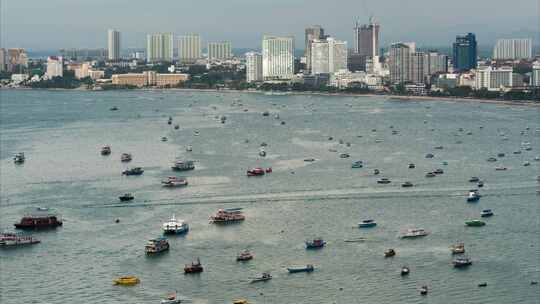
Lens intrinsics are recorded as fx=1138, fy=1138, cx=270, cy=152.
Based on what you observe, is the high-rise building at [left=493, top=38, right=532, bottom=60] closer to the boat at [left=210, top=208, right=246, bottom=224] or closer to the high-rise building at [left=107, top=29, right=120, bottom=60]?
the high-rise building at [left=107, top=29, right=120, bottom=60]

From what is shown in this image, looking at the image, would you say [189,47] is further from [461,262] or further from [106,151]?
Answer: [461,262]

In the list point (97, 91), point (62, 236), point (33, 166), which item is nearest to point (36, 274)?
point (62, 236)

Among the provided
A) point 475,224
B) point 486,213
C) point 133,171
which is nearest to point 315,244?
point 475,224

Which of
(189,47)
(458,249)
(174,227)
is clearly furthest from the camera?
(189,47)

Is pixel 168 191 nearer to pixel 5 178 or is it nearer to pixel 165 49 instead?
pixel 5 178

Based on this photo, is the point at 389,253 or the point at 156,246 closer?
the point at 389,253

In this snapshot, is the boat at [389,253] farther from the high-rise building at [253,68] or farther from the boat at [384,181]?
the high-rise building at [253,68]
